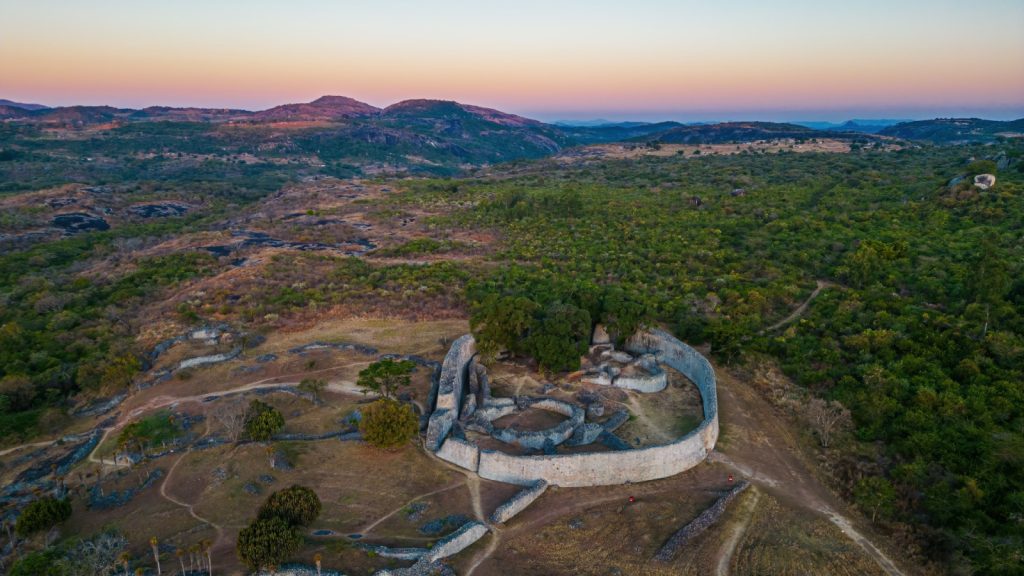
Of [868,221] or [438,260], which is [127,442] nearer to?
[438,260]

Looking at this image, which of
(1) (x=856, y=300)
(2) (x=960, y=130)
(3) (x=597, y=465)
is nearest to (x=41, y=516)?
(3) (x=597, y=465)

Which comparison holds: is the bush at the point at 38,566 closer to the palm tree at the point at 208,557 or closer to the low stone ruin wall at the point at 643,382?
the palm tree at the point at 208,557

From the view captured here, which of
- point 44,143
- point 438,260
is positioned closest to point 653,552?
point 438,260

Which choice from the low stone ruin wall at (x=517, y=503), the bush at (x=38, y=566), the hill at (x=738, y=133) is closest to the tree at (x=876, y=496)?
Result: the low stone ruin wall at (x=517, y=503)

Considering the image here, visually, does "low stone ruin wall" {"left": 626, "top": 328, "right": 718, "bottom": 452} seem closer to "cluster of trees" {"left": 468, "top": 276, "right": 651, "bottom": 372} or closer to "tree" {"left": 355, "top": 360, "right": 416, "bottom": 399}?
"cluster of trees" {"left": 468, "top": 276, "right": 651, "bottom": 372}

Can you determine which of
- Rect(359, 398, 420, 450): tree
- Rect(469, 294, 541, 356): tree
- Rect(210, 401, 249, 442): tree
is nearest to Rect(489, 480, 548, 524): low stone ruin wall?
Rect(359, 398, 420, 450): tree
